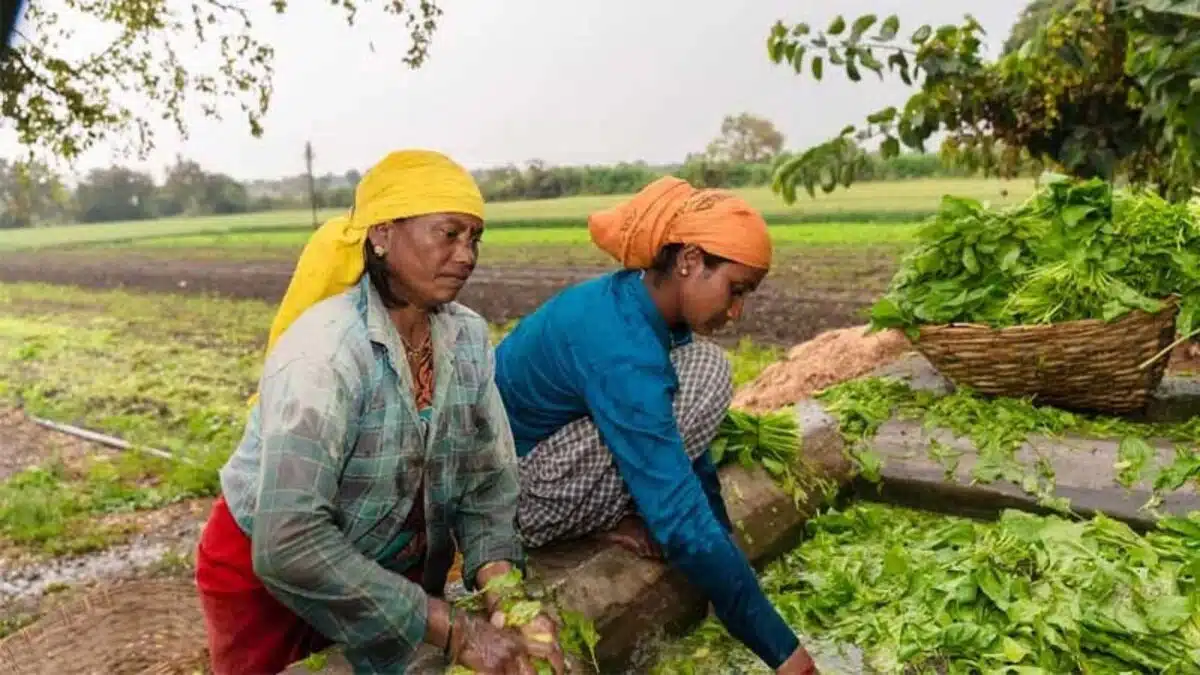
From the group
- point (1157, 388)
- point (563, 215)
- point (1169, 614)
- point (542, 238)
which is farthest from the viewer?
point (542, 238)

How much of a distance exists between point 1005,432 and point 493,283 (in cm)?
1035

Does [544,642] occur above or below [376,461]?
below

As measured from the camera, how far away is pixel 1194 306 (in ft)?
10.4

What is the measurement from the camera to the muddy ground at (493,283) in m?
9.27

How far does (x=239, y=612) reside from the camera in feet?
6.40

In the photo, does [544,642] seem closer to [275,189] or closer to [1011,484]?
[1011,484]

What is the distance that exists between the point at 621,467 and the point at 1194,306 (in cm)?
213

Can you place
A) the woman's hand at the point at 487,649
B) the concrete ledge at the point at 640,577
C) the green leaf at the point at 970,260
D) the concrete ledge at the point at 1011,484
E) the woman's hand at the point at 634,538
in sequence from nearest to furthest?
1. the woman's hand at the point at 487,649
2. the concrete ledge at the point at 640,577
3. the woman's hand at the point at 634,538
4. the concrete ledge at the point at 1011,484
5. the green leaf at the point at 970,260

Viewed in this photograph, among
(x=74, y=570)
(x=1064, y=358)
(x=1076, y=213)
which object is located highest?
(x=1076, y=213)

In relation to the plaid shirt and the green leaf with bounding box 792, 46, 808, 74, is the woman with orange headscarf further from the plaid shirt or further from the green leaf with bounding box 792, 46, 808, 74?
the green leaf with bounding box 792, 46, 808, 74

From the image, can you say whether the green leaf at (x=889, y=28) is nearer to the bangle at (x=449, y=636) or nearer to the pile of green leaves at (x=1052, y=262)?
the pile of green leaves at (x=1052, y=262)

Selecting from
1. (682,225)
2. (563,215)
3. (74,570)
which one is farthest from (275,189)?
(682,225)

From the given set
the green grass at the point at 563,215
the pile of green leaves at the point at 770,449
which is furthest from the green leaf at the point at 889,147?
the green grass at the point at 563,215

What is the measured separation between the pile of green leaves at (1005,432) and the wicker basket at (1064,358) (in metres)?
0.06
